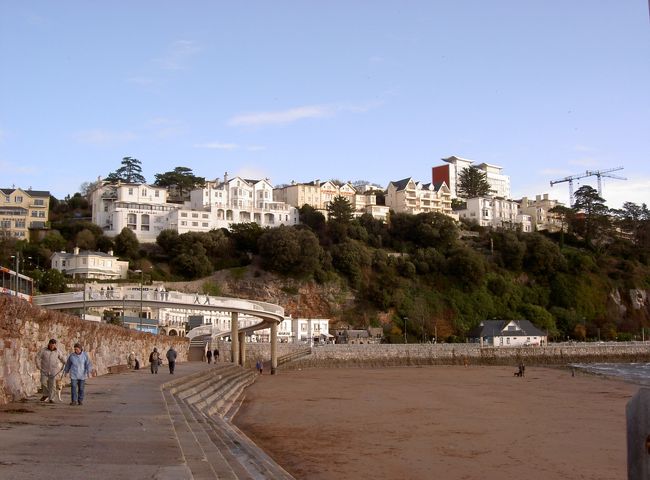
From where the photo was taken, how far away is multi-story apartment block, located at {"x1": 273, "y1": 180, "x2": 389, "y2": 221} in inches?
5034

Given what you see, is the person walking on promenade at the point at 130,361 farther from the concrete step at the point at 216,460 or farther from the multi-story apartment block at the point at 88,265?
the multi-story apartment block at the point at 88,265

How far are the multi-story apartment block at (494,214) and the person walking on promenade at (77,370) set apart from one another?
413ft

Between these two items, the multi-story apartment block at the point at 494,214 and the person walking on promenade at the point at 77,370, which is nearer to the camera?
the person walking on promenade at the point at 77,370

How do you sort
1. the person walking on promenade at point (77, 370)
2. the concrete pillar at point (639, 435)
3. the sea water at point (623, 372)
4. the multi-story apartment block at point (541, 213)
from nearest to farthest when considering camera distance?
1. the concrete pillar at point (639, 435)
2. the person walking on promenade at point (77, 370)
3. the sea water at point (623, 372)
4. the multi-story apartment block at point (541, 213)

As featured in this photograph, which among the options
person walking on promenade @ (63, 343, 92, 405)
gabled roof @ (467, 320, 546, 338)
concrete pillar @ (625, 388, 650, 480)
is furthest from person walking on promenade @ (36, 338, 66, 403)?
gabled roof @ (467, 320, 546, 338)

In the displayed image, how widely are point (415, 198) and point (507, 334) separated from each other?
51.8 meters

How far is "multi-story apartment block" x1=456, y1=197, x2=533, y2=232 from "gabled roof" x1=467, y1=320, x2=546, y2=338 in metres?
43.0

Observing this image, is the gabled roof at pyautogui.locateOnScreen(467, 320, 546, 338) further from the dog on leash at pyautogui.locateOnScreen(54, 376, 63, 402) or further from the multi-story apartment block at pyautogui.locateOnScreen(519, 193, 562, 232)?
the dog on leash at pyautogui.locateOnScreen(54, 376, 63, 402)

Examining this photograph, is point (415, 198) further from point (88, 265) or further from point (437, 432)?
point (437, 432)

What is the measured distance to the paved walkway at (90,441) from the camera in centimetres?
741

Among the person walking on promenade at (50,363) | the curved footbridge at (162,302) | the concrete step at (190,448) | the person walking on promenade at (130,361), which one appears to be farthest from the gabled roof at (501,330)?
the person walking on promenade at (50,363)

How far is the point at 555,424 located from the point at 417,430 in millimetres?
6168

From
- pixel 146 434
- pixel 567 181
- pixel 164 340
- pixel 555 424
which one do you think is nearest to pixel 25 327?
pixel 146 434

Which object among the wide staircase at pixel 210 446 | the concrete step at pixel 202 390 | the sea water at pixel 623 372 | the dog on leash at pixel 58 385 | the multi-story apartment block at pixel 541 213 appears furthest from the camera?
the multi-story apartment block at pixel 541 213
